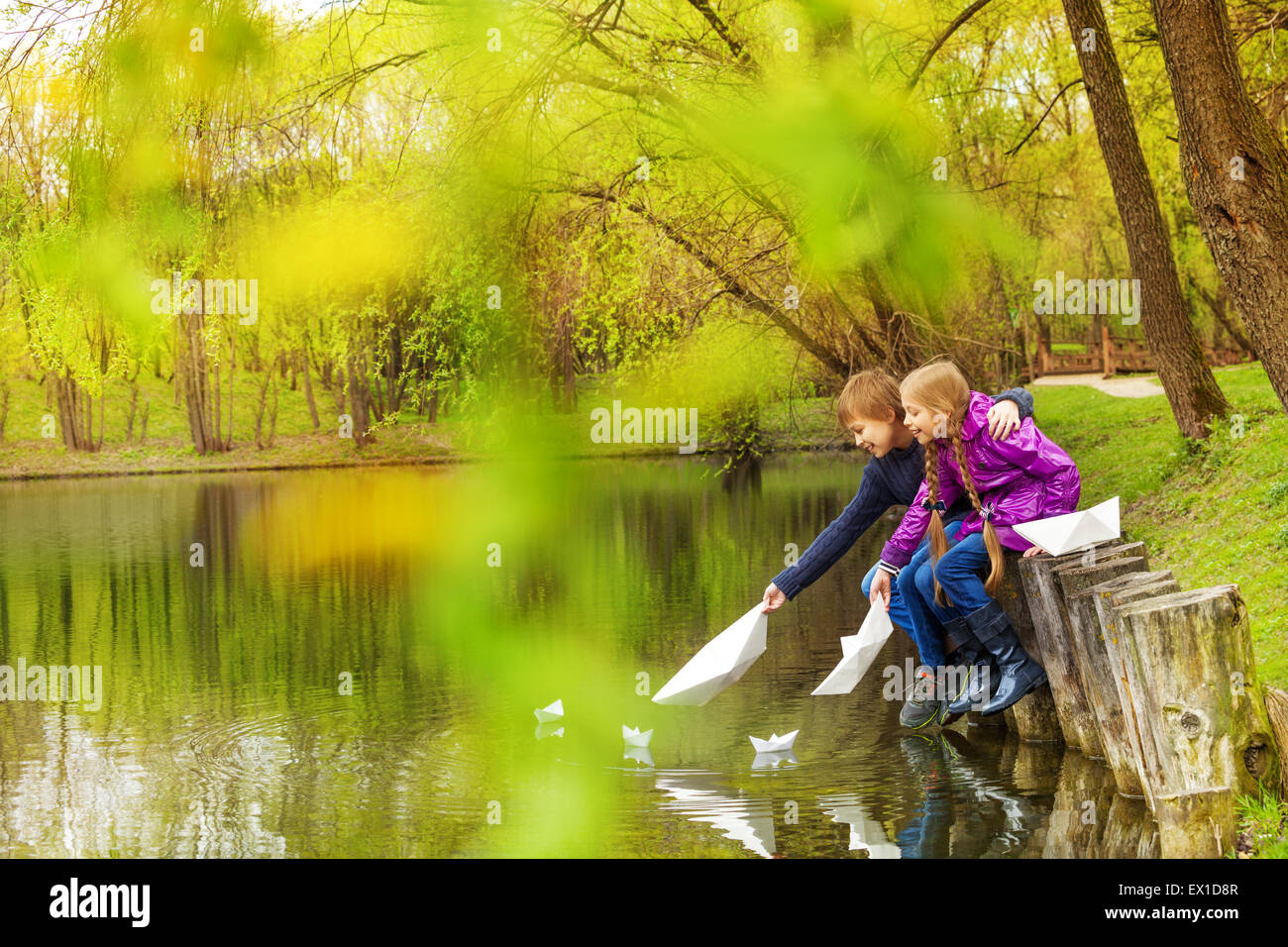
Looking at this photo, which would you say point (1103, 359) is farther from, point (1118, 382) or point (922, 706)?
point (922, 706)

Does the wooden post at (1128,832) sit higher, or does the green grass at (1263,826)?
the green grass at (1263,826)

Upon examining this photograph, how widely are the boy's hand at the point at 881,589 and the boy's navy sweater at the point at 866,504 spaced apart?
0.70ft

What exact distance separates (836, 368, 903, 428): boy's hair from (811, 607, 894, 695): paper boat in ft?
3.39

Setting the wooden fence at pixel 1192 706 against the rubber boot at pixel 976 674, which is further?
the rubber boot at pixel 976 674

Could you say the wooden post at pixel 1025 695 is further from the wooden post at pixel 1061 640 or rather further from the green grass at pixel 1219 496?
the green grass at pixel 1219 496

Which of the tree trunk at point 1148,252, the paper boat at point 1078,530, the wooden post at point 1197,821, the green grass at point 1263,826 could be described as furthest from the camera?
the tree trunk at point 1148,252

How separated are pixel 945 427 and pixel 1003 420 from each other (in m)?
0.25

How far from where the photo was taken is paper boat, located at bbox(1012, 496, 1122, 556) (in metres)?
5.53

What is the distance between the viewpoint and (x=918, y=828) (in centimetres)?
559

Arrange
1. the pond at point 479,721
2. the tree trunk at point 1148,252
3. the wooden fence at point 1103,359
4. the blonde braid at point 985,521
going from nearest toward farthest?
the pond at point 479,721 → the blonde braid at point 985,521 → the tree trunk at point 1148,252 → the wooden fence at point 1103,359

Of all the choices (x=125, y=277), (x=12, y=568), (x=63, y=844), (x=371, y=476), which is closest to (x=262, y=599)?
(x=12, y=568)

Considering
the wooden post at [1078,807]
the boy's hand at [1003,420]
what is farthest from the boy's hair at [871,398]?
the wooden post at [1078,807]

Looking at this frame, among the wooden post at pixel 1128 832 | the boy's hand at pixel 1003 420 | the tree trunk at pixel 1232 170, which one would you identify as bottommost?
the wooden post at pixel 1128 832

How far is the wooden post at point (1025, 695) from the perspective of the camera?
6.27 metres
